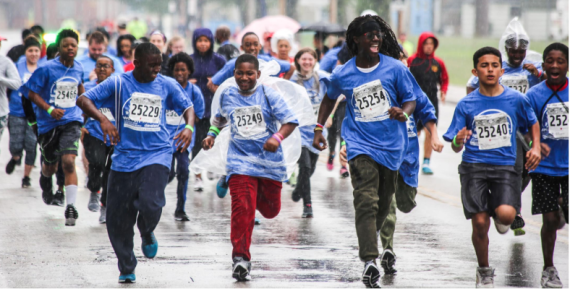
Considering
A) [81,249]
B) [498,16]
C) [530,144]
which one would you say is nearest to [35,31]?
[81,249]

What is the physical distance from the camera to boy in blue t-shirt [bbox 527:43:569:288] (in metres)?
6.54

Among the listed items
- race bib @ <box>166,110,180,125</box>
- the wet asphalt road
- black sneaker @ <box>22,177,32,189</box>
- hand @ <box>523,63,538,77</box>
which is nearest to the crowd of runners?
the wet asphalt road

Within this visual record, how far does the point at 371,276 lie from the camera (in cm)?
614

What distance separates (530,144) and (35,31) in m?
10.0

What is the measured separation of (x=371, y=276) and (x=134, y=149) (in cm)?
194

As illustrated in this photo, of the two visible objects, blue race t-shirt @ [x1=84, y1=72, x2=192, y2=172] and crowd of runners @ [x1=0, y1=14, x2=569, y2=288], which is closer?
crowd of runners @ [x1=0, y1=14, x2=569, y2=288]

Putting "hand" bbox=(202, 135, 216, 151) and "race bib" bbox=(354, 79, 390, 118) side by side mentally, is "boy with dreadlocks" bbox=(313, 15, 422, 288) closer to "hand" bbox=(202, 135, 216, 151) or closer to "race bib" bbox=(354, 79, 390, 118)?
"race bib" bbox=(354, 79, 390, 118)

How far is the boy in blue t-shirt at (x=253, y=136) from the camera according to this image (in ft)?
22.4

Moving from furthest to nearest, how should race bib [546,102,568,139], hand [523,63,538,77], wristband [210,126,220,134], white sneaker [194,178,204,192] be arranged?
white sneaker [194,178,204,192] < hand [523,63,538,77] < wristband [210,126,220,134] < race bib [546,102,568,139]

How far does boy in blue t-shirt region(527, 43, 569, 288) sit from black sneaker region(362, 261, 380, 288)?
1320 mm

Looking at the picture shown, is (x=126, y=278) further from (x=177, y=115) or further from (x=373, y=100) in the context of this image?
(x=177, y=115)

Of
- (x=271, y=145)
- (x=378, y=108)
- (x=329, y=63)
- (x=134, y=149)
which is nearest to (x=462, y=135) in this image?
(x=378, y=108)

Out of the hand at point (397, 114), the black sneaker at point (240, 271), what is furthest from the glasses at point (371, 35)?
the black sneaker at point (240, 271)

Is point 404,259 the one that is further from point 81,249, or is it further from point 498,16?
point 498,16
